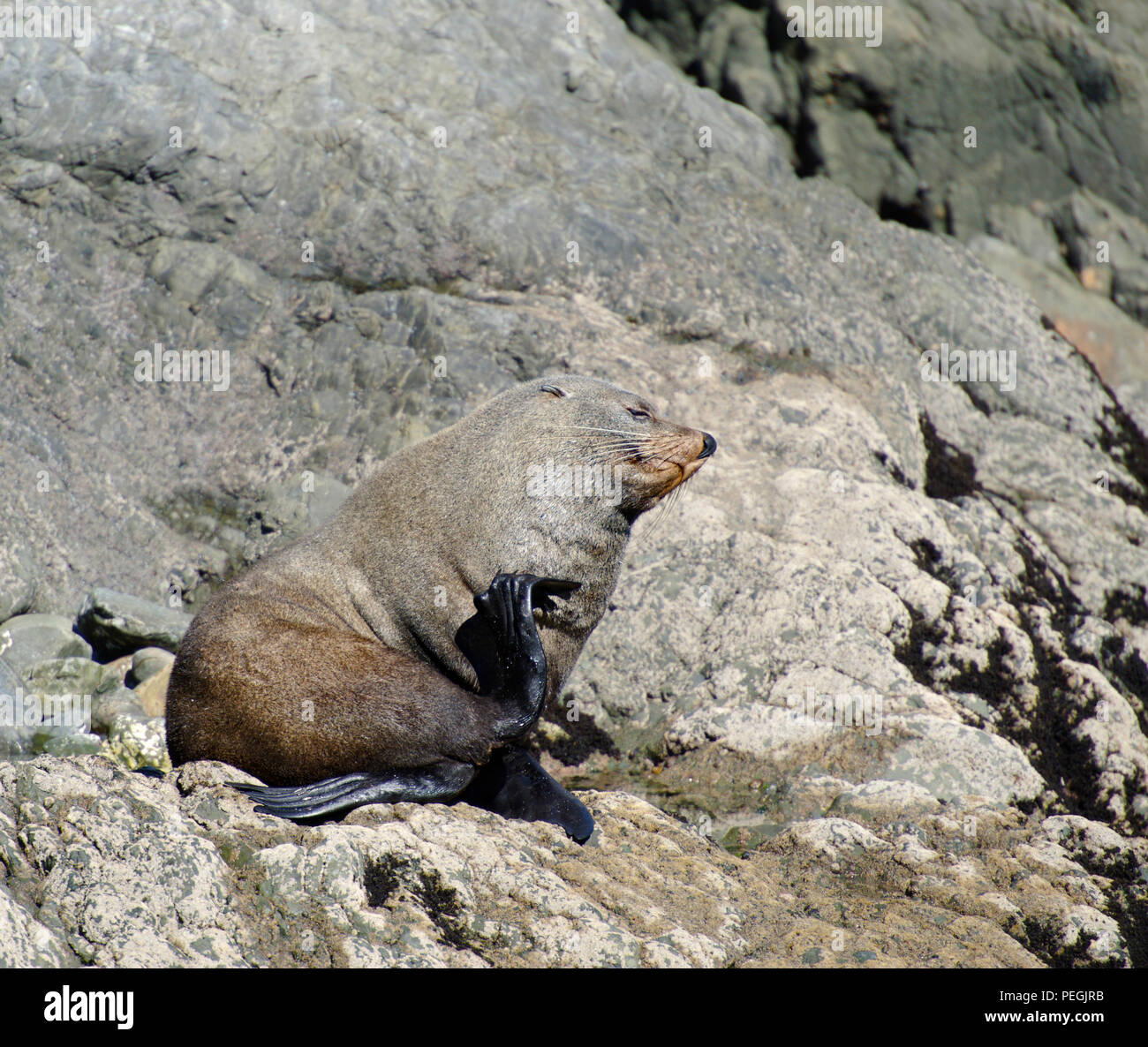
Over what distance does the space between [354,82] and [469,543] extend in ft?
15.4

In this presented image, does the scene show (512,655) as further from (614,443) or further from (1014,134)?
(1014,134)

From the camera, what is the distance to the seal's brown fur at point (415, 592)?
13.8 ft

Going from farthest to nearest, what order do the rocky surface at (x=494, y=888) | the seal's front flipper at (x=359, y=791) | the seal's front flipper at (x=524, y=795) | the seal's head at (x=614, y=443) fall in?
the seal's head at (x=614, y=443) < the seal's front flipper at (x=524, y=795) < the seal's front flipper at (x=359, y=791) < the rocky surface at (x=494, y=888)

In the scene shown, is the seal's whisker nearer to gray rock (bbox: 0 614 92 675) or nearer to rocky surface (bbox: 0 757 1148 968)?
rocky surface (bbox: 0 757 1148 968)

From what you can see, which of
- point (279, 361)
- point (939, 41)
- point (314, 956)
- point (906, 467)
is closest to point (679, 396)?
point (906, 467)

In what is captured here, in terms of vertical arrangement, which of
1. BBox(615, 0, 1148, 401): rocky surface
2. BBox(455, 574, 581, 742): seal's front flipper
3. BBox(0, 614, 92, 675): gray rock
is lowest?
BBox(0, 614, 92, 675): gray rock

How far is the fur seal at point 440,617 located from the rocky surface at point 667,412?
346mm

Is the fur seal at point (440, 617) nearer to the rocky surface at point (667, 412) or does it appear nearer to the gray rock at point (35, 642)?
the rocky surface at point (667, 412)

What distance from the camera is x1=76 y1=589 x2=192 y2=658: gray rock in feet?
20.2

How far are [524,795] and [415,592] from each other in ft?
3.27

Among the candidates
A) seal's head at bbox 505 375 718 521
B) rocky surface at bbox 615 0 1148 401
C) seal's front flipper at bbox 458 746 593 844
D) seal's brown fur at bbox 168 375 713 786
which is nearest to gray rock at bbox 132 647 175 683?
seal's brown fur at bbox 168 375 713 786

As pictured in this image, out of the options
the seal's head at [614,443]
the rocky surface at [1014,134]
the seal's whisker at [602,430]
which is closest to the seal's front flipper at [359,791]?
the seal's head at [614,443]

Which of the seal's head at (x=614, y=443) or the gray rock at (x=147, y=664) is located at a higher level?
the seal's head at (x=614, y=443)

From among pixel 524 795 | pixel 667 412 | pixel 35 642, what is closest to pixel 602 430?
pixel 524 795
